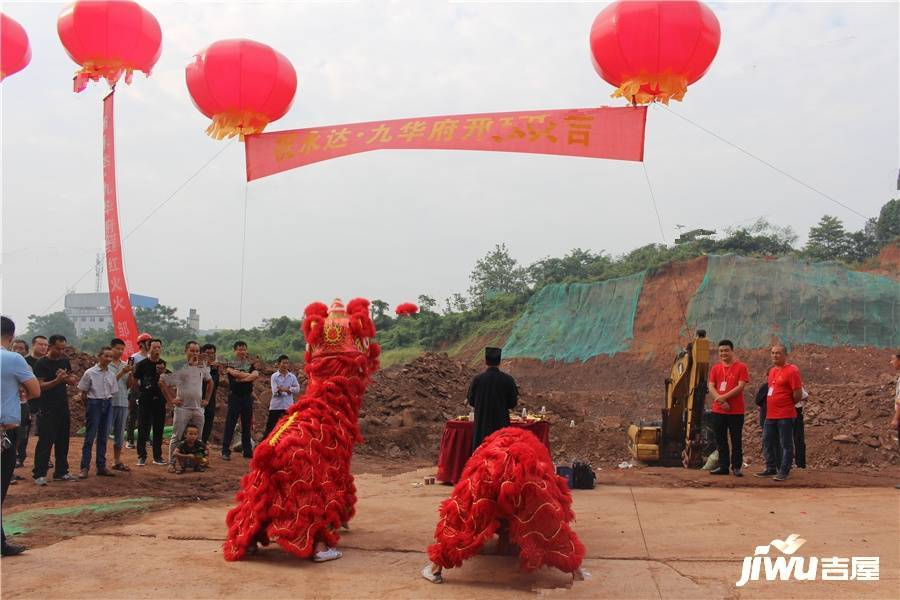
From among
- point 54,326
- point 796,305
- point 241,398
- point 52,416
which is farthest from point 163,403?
point 54,326

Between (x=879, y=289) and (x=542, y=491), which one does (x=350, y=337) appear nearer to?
(x=542, y=491)

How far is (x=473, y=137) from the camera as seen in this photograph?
6.99 m

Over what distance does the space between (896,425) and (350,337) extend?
5342 millimetres

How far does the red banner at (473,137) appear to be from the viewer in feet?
21.6

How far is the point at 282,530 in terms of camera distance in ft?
14.8

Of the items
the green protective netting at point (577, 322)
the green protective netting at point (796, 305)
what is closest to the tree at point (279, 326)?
the green protective netting at point (577, 322)

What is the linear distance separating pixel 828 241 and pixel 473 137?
2782cm

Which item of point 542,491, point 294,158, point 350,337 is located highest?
point 294,158

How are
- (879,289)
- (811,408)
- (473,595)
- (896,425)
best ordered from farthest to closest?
(879,289)
(811,408)
(896,425)
(473,595)

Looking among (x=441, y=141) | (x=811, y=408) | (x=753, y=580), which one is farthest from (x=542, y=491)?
(x=811, y=408)

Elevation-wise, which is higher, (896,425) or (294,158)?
(294,158)

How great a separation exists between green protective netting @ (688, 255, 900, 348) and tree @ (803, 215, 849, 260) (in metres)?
6.27

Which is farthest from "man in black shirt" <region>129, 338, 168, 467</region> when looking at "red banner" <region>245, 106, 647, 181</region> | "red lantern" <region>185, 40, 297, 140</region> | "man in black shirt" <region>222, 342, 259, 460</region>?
"red lantern" <region>185, 40, 297, 140</region>

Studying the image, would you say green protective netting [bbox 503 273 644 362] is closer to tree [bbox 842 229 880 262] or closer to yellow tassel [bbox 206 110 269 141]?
tree [bbox 842 229 880 262]
